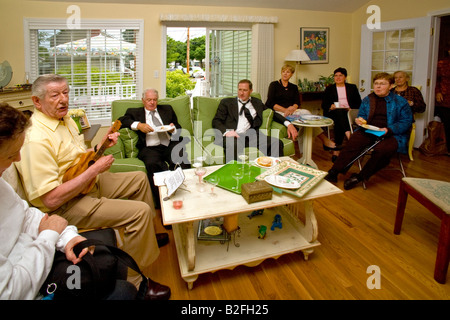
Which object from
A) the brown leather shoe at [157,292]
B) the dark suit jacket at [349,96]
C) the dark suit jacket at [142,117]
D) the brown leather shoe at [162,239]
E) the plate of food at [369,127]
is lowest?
the brown leather shoe at [157,292]

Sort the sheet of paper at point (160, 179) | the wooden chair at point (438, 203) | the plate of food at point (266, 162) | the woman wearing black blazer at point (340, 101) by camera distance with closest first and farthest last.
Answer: the wooden chair at point (438, 203), the sheet of paper at point (160, 179), the plate of food at point (266, 162), the woman wearing black blazer at point (340, 101)

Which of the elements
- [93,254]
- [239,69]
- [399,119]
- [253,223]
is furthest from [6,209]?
[239,69]

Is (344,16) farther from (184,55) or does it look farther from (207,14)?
(184,55)

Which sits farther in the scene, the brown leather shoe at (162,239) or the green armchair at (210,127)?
the green armchair at (210,127)

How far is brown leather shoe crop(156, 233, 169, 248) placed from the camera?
2365 millimetres

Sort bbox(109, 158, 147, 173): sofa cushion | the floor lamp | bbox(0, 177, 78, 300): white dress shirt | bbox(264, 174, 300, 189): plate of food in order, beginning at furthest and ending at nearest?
the floor lamp, bbox(109, 158, 147, 173): sofa cushion, bbox(264, 174, 300, 189): plate of food, bbox(0, 177, 78, 300): white dress shirt

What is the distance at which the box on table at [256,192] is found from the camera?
6.23ft

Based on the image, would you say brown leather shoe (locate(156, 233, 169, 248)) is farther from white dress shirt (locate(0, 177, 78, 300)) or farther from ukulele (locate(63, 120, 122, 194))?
white dress shirt (locate(0, 177, 78, 300))

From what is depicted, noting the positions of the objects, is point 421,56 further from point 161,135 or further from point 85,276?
point 85,276

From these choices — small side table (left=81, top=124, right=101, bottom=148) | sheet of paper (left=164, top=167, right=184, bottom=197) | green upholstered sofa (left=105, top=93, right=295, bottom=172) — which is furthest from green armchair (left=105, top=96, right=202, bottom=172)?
sheet of paper (left=164, top=167, right=184, bottom=197)

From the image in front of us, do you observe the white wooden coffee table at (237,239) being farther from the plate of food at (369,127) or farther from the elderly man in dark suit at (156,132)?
the plate of food at (369,127)

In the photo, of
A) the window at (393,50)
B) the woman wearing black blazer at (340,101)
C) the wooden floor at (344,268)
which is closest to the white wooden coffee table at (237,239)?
the wooden floor at (344,268)

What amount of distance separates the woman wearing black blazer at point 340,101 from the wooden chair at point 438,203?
219 cm

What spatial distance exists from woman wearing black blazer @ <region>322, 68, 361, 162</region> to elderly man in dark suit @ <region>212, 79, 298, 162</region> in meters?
1.21
